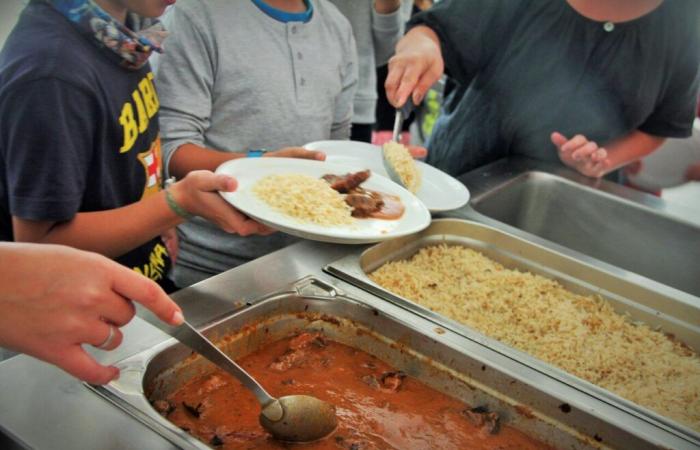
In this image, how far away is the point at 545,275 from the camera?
5.00ft

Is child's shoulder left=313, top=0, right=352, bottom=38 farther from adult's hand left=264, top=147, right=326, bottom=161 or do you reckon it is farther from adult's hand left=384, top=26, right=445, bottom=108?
adult's hand left=264, top=147, right=326, bottom=161

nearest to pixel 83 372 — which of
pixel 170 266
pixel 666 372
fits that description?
pixel 170 266

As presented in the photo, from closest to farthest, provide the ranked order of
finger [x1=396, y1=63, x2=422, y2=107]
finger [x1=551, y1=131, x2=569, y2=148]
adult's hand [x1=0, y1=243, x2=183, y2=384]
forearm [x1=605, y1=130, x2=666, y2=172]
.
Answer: adult's hand [x1=0, y1=243, x2=183, y2=384] < finger [x1=396, y1=63, x2=422, y2=107] < finger [x1=551, y1=131, x2=569, y2=148] < forearm [x1=605, y1=130, x2=666, y2=172]

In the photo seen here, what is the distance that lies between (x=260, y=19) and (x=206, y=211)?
0.70 m

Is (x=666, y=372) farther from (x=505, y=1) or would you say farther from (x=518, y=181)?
(x=505, y=1)

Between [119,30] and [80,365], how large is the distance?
76 cm

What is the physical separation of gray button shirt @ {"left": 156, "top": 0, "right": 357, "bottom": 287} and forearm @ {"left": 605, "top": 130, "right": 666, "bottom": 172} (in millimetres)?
982

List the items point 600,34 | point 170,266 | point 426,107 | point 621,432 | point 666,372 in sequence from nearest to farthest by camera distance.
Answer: point 621,432 < point 666,372 < point 170,266 < point 600,34 < point 426,107

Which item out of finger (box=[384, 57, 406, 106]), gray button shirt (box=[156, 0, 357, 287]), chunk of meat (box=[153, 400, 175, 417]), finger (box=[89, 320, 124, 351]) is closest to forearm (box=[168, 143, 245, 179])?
gray button shirt (box=[156, 0, 357, 287])

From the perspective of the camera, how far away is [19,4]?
1.17m

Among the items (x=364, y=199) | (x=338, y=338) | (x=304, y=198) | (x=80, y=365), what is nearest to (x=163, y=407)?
(x=80, y=365)

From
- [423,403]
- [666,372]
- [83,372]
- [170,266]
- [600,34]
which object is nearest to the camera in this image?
[83,372]

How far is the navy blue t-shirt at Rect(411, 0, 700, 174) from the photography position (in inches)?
75.0

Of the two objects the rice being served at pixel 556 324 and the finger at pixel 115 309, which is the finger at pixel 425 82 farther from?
the finger at pixel 115 309
